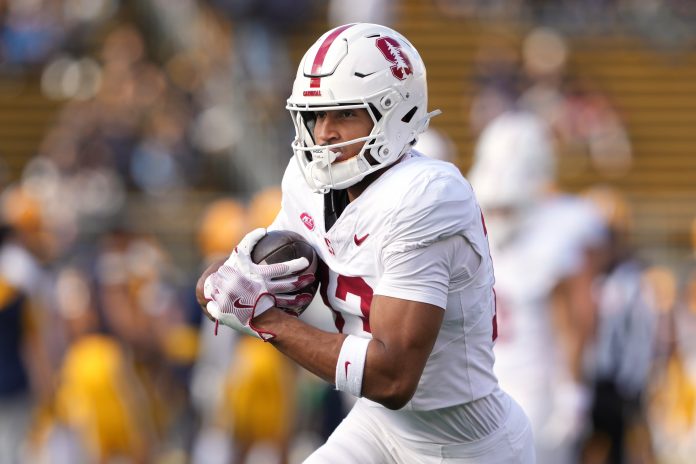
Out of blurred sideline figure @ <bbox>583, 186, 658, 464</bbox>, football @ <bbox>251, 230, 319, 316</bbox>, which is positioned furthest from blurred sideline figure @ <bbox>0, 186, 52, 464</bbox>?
football @ <bbox>251, 230, 319, 316</bbox>

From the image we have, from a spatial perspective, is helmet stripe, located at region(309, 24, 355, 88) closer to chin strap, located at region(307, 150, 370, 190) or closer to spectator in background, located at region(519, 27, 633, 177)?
chin strap, located at region(307, 150, 370, 190)

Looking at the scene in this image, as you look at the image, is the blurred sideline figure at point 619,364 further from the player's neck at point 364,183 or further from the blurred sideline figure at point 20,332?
the player's neck at point 364,183

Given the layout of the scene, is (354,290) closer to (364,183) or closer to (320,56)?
(364,183)

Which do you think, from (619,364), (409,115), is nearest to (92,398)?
(619,364)

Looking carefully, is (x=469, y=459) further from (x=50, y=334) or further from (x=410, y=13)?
(x=410, y=13)

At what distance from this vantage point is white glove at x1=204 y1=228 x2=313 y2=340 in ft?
11.7

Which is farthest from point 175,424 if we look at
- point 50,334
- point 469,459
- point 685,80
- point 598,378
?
point 685,80

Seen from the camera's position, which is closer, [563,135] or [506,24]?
[563,135]

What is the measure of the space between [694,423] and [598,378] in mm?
2057

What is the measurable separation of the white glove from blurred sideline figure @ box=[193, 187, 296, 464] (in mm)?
4445

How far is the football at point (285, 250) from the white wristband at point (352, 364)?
0.33 m

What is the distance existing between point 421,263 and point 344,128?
0.49 meters

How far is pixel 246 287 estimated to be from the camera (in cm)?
357

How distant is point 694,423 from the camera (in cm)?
987
